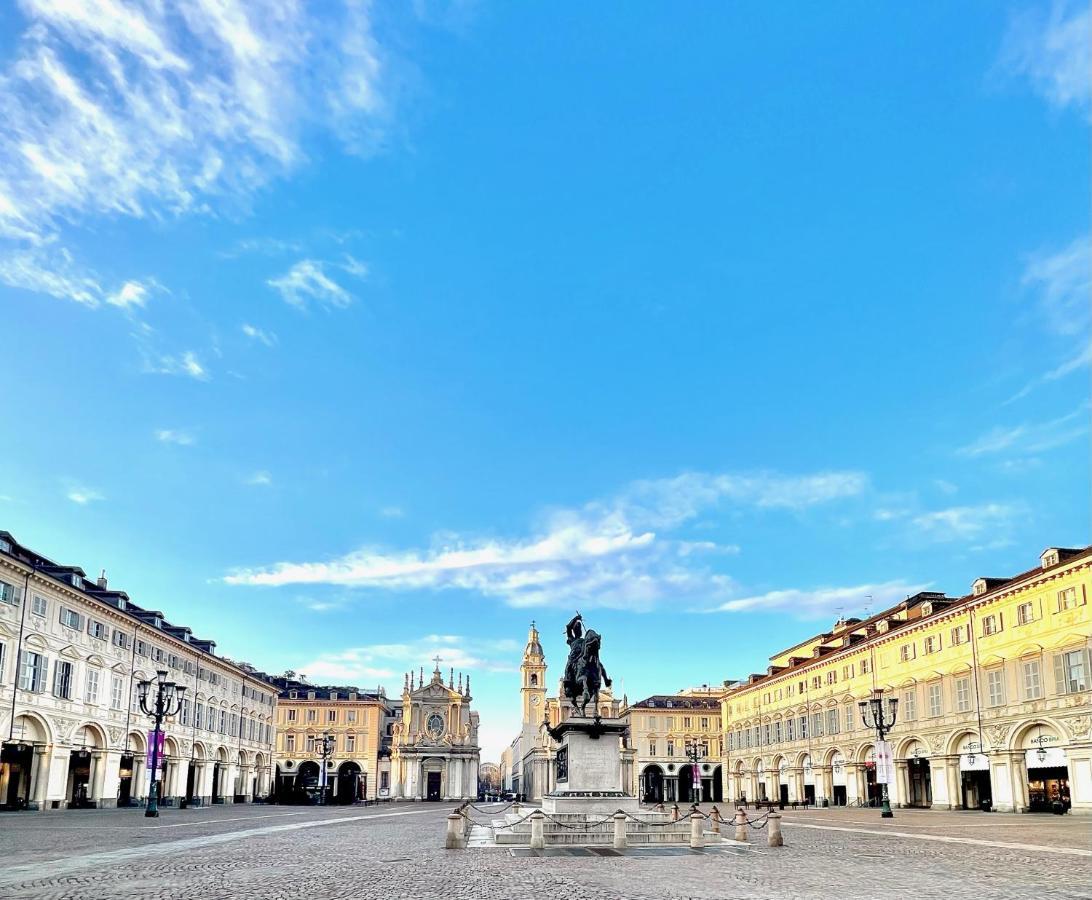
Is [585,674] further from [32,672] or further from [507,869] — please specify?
[32,672]

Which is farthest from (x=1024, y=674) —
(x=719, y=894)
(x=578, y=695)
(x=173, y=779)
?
(x=173, y=779)

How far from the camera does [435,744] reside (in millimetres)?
121312

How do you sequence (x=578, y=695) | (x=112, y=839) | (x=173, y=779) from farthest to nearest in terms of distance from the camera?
(x=173, y=779) → (x=578, y=695) → (x=112, y=839)

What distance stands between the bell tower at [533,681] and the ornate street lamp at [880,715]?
79603 millimetres

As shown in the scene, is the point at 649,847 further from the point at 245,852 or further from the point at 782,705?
the point at 782,705

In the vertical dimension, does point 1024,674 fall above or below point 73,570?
below

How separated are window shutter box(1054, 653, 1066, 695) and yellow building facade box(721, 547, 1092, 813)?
0.07 meters

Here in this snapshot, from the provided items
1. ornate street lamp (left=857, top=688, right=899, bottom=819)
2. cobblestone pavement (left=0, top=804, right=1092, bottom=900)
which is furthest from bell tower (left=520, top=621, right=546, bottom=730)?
cobblestone pavement (left=0, top=804, right=1092, bottom=900)

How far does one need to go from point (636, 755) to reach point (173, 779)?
6275cm

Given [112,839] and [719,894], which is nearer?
[719,894]

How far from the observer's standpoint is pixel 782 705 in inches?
3268

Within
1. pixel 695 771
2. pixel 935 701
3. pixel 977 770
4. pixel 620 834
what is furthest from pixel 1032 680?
pixel 695 771

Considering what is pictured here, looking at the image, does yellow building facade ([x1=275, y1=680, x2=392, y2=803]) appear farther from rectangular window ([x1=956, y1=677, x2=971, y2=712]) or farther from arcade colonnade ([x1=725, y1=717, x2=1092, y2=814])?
rectangular window ([x1=956, y1=677, x2=971, y2=712])

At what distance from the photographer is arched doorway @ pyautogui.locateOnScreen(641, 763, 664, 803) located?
113 m
